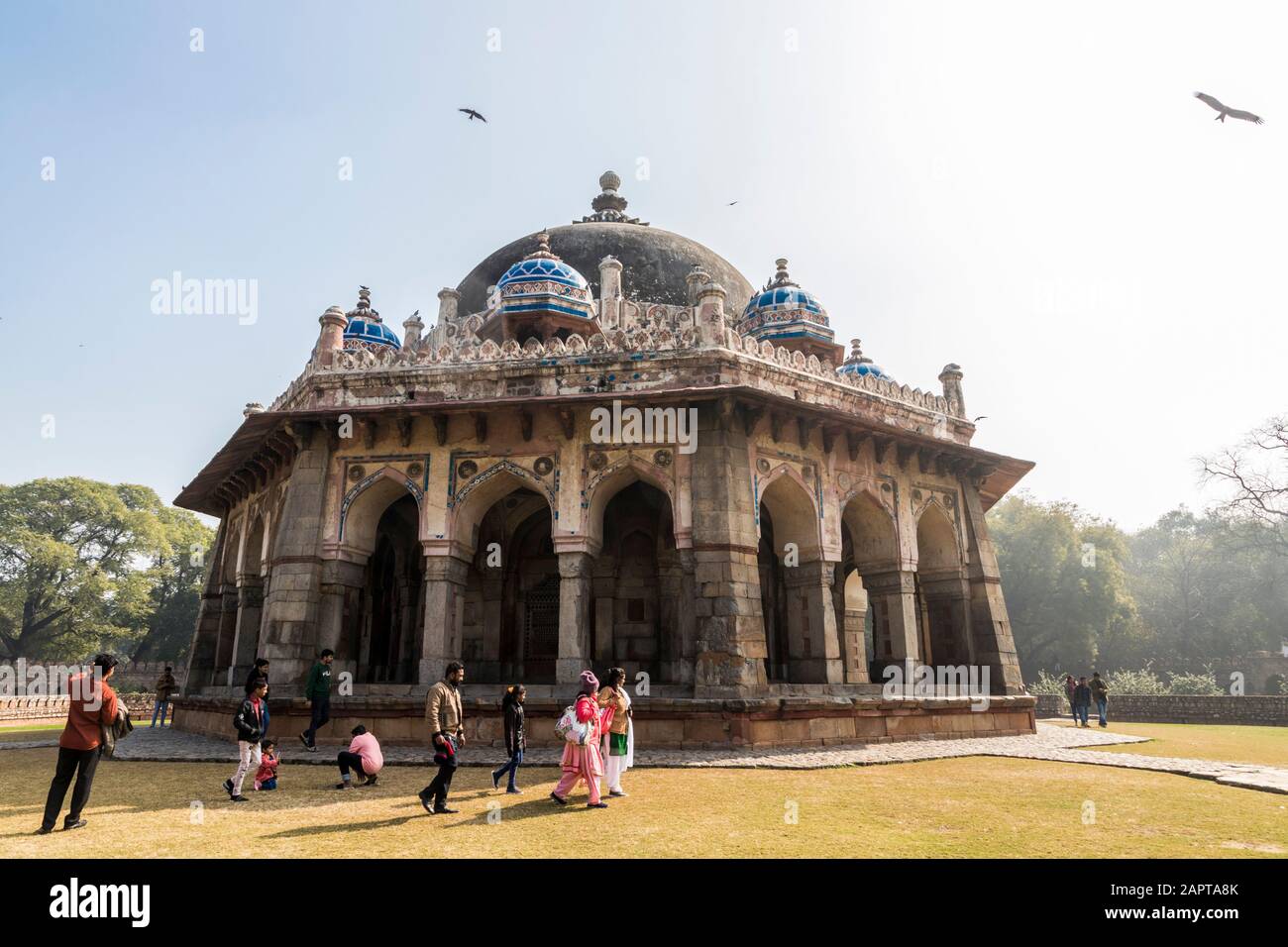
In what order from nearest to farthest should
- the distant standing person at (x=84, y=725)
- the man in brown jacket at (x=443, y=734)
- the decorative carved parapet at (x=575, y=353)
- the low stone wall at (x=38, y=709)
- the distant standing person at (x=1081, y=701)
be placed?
the distant standing person at (x=84, y=725)
the man in brown jacket at (x=443, y=734)
the decorative carved parapet at (x=575, y=353)
the distant standing person at (x=1081, y=701)
the low stone wall at (x=38, y=709)

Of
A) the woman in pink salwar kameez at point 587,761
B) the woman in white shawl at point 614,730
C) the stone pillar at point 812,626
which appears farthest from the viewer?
the stone pillar at point 812,626

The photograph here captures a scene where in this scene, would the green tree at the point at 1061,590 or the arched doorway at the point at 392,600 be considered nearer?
the arched doorway at the point at 392,600

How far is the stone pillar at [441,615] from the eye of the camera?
43.8 feet

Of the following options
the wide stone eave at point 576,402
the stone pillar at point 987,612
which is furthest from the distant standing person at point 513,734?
the stone pillar at point 987,612

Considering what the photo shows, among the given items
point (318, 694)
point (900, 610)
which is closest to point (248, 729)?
point (318, 694)

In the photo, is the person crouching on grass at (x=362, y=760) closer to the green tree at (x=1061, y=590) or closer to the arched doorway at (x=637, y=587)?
the arched doorway at (x=637, y=587)

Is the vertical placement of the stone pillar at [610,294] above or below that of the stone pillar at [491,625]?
above

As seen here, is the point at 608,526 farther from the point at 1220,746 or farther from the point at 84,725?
the point at 1220,746

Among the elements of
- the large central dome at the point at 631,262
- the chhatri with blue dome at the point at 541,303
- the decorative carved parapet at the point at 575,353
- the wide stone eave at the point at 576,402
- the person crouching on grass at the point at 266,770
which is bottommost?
the person crouching on grass at the point at 266,770

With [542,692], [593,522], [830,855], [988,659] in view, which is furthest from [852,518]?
[830,855]

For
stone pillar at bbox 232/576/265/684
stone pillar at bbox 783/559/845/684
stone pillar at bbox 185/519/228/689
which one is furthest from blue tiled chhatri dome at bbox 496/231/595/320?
stone pillar at bbox 185/519/228/689

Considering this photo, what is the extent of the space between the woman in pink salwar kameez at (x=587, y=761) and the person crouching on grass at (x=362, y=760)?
209cm

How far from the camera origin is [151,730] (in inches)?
687

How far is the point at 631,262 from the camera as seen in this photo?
2256cm
